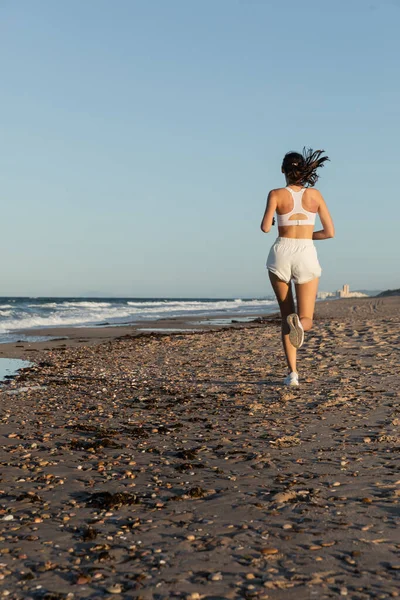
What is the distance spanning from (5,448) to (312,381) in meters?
3.82

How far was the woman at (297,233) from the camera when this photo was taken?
6.51 meters

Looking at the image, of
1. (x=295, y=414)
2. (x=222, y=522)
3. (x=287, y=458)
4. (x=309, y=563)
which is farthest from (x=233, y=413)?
(x=309, y=563)

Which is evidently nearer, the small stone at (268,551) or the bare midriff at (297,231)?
the small stone at (268,551)

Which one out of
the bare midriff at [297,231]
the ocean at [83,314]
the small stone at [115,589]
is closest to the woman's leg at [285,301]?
the bare midriff at [297,231]

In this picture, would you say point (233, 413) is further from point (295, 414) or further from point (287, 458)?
point (287, 458)

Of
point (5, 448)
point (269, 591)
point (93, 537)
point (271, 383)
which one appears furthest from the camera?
point (271, 383)

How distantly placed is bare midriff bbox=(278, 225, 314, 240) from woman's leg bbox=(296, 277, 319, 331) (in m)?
0.51

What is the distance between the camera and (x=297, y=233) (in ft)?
21.7

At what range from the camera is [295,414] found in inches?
229

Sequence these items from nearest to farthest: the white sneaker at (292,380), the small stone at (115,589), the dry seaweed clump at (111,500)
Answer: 1. the small stone at (115,589)
2. the dry seaweed clump at (111,500)
3. the white sneaker at (292,380)

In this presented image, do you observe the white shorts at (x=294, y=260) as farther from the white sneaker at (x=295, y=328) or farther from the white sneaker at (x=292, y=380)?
the white sneaker at (x=292, y=380)

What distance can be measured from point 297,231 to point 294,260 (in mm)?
299

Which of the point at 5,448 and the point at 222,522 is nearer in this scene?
the point at 222,522

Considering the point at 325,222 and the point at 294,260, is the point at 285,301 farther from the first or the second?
the point at 325,222
